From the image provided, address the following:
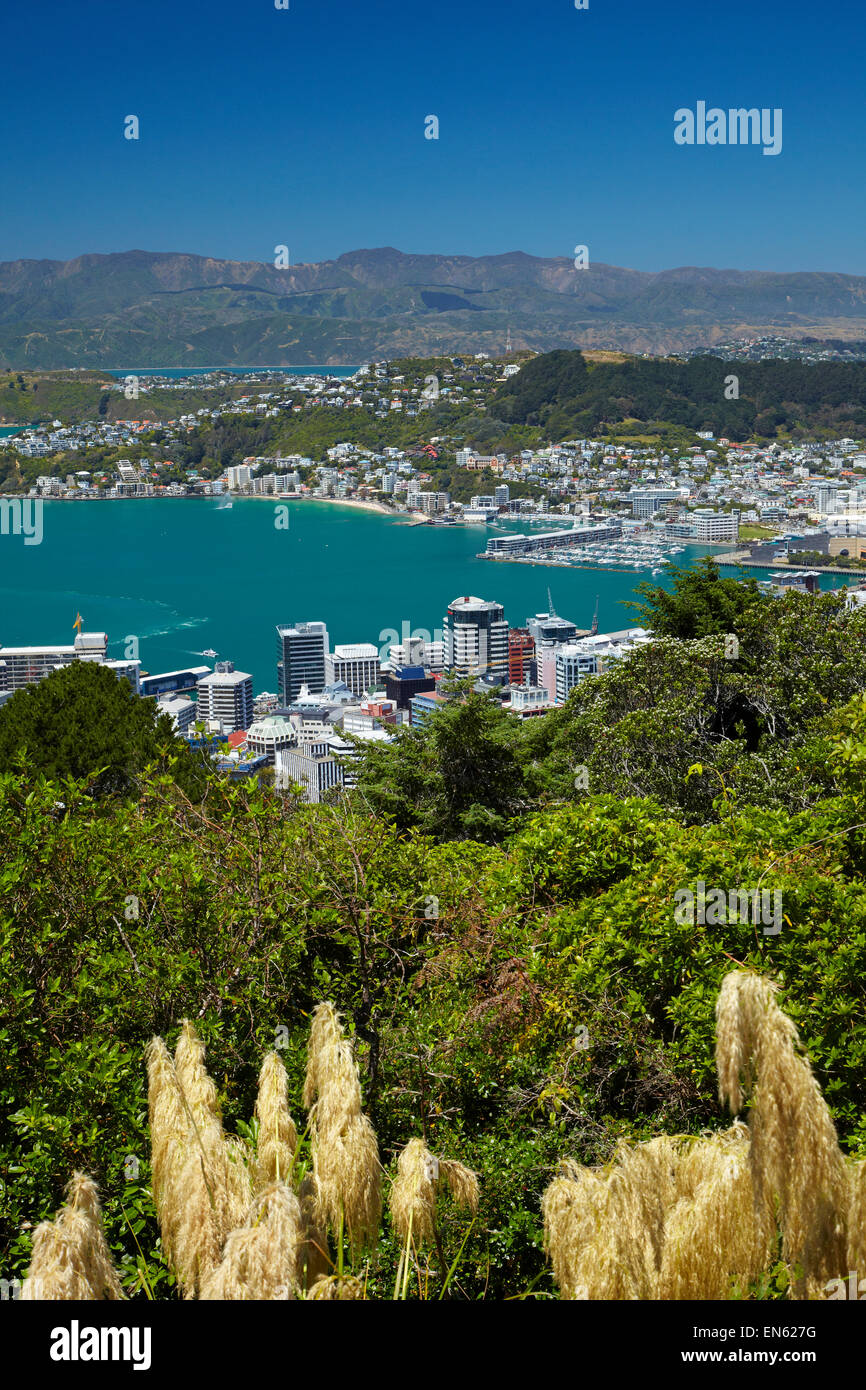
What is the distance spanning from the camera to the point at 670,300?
193000mm

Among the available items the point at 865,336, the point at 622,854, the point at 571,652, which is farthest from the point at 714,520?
the point at 865,336

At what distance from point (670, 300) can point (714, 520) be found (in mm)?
154229

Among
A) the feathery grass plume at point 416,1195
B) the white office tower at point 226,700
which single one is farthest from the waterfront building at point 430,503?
the feathery grass plume at point 416,1195

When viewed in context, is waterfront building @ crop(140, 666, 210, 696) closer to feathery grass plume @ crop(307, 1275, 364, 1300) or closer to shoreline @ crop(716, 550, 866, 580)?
shoreline @ crop(716, 550, 866, 580)

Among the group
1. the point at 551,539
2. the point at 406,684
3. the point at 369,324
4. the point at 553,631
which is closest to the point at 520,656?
the point at 553,631

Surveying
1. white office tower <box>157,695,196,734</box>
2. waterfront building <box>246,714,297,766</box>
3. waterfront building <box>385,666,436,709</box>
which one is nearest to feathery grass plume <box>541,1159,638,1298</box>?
waterfront building <box>246,714,297,766</box>

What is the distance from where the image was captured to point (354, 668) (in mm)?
35438

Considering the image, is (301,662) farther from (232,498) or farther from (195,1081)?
(232,498)

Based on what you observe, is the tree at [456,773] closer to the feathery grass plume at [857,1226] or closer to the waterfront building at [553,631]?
the feathery grass plume at [857,1226]

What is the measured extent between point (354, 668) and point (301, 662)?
1749mm

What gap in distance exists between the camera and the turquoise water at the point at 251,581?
40.4 meters

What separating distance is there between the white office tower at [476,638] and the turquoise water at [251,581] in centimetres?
350

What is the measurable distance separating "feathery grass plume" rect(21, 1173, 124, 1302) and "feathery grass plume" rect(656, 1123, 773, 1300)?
81 cm
